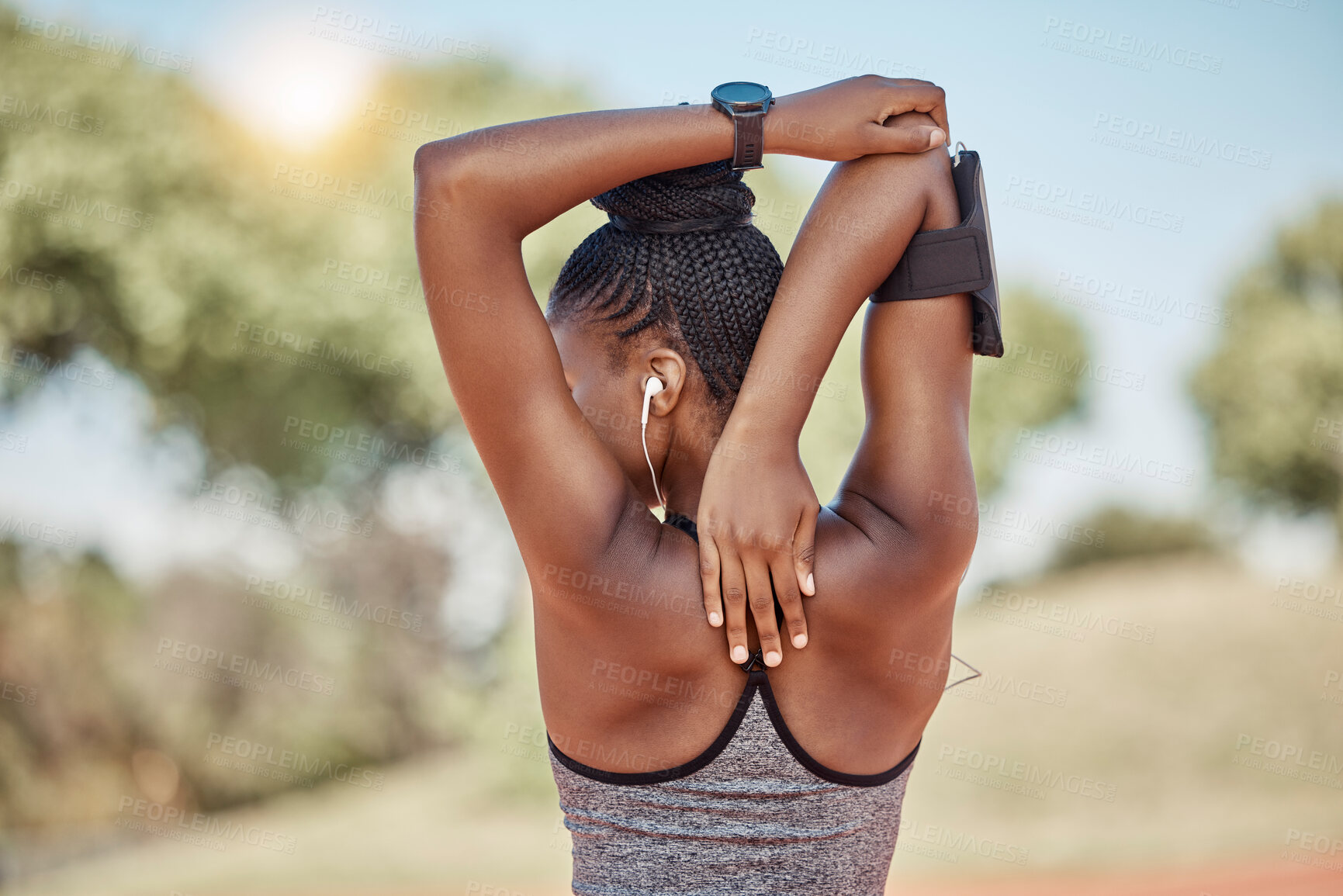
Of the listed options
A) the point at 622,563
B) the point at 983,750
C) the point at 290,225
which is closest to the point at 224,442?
the point at 290,225

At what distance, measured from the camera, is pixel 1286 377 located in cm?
1820

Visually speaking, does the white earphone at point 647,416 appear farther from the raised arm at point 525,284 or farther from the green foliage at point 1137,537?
the green foliage at point 1137,537

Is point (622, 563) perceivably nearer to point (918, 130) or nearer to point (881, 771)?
point (881, 771)

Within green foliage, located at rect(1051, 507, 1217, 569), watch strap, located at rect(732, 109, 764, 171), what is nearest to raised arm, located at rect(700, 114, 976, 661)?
watch strap, located at rect(732, 109, 764, 171)

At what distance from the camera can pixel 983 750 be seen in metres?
12.0

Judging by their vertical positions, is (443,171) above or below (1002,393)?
below

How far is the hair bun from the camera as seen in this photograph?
1.64 metres

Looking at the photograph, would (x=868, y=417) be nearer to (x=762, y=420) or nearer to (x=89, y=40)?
(x=762, y=420)

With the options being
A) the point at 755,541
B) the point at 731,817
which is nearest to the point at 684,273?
the point at 755,541

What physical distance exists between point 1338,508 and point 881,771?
64.9ft

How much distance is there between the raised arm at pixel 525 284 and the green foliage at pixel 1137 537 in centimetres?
1772

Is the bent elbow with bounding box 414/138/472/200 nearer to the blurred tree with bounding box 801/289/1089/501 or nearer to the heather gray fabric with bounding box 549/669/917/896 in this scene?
the heather gray fabric with bounding box 549/669/917/896

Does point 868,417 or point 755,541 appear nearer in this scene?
point 755,541

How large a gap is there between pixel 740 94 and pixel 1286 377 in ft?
65.4
